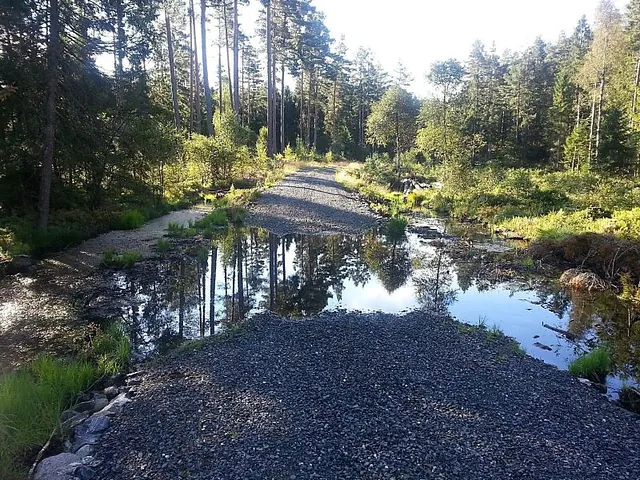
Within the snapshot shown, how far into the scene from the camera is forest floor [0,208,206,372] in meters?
6.81

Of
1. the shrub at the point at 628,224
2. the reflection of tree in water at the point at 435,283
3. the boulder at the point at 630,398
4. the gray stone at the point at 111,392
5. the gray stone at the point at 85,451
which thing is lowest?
the boulder at the point at 630,398

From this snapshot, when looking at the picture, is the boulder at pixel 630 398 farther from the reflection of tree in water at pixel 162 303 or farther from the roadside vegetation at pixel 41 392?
the roadside vegetation at pixel 41 392

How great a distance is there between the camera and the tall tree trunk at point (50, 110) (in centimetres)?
1102

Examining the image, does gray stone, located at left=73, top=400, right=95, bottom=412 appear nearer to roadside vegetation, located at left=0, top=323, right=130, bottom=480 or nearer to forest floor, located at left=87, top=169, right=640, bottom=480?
roadside vegetation, located at left=0, top=323, right=130, bottom=480

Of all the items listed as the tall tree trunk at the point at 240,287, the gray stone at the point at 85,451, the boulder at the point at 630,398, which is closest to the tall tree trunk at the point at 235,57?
the tall tree trunk at the point at 240,287

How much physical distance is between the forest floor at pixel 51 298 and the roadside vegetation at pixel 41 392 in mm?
719

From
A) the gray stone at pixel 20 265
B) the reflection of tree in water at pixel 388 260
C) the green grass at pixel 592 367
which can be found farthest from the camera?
the reflection of tree in water at pixel 388 260

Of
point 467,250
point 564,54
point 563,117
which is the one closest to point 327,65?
point 563,117

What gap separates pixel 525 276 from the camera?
1190 cm

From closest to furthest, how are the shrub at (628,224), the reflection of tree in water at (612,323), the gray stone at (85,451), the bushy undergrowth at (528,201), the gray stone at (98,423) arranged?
the gray stone at (85,451), the gray stone at (98,423), the reflection of tree in water at (612,323), the shrub at (628,224), the bushy undergrowth at (528,201)

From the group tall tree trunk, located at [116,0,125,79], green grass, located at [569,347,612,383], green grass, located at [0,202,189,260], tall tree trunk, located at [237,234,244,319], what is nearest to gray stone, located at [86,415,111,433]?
tall tree trunk, located at [237,234,244,319]

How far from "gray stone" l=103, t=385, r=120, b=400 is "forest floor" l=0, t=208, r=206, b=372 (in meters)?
1.58

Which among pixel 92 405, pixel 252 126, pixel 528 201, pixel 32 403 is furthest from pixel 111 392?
pixel 252 126

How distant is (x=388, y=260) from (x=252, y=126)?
43888mm
